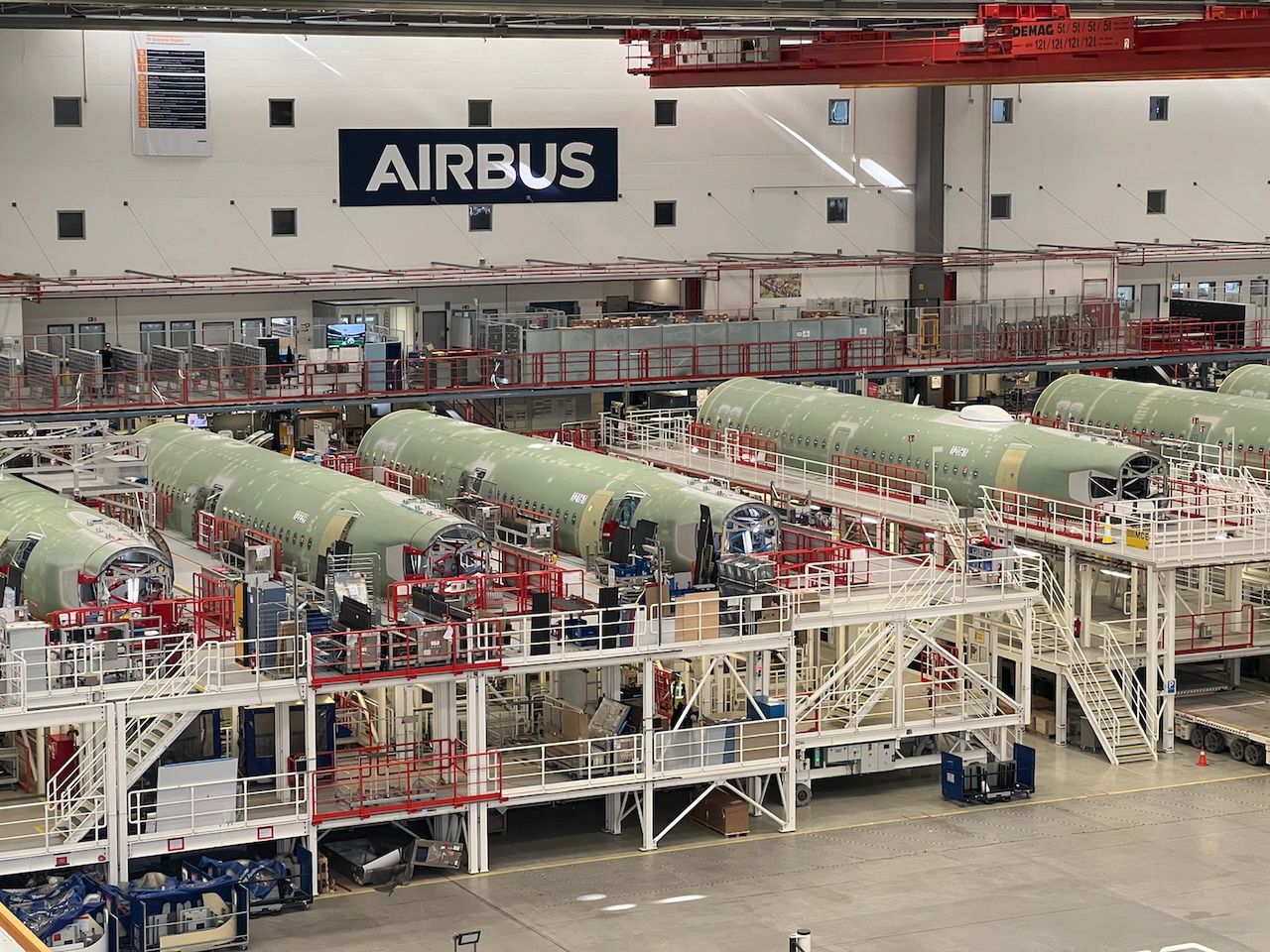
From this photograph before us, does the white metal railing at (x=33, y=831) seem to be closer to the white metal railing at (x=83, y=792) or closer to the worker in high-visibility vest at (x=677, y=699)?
the white metal railing at (x=83, y=792)

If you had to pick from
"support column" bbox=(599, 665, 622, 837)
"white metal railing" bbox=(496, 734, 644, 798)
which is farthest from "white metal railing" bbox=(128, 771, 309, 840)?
"support column" bbox=(599, 665, 622, 837)

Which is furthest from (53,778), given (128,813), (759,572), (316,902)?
(759,572)

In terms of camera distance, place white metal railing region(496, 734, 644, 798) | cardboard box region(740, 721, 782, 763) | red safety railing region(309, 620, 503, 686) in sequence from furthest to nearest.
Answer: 1. cardboard box region(740, 721, 782, 763)
2. white metal railing region(496, 734, 644, 798)
3. red safety railing region(309, 620, 503, 686)

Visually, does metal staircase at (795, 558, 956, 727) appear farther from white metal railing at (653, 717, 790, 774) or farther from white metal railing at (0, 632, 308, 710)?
white metal railing at (0, 632, 308, 710)

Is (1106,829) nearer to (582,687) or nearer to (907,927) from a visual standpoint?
(907,927)

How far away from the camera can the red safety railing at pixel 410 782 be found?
4262 centimetres

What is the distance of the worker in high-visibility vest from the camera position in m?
47.3

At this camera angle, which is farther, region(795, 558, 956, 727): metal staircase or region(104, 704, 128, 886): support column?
region(795, 558, 956, 727): metal staircase

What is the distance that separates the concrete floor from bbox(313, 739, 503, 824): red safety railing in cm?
171

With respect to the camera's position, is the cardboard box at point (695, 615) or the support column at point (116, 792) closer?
the support column at point (116, 792)

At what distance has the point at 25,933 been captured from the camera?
83.8 feet

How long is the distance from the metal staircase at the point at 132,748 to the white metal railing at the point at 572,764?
6.24 meters

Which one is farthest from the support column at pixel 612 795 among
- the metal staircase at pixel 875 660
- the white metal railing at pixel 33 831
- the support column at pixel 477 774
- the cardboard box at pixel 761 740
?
the white metal railing at pixel 33 831

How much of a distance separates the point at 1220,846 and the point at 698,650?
11.2 metres
